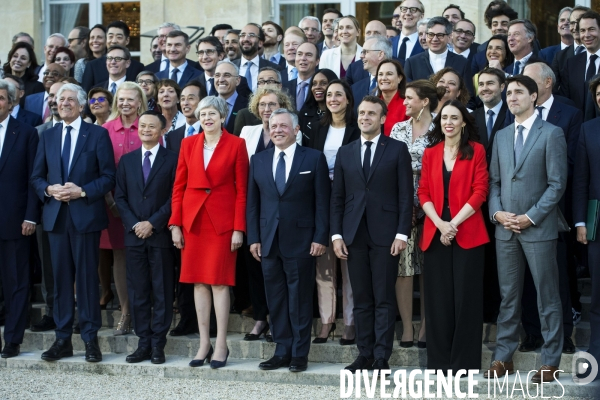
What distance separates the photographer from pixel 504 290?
723 cm

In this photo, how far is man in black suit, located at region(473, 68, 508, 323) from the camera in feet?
25.9

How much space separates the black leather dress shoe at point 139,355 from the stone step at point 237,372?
0.05 meters

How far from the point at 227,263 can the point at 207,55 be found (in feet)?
9.85

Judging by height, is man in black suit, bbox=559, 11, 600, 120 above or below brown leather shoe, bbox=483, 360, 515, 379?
above

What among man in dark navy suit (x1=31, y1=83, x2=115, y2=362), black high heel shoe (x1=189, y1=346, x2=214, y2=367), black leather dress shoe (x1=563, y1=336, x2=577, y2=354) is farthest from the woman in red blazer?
man in dark navy suit (x1=31, y1=83, x2=115, y2=362)

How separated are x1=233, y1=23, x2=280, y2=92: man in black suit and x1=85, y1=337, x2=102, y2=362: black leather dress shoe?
3606mm

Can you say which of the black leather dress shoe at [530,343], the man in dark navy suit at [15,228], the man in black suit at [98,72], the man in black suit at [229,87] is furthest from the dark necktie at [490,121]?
the man in black suit at [98,72]

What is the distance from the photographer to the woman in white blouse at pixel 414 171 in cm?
768

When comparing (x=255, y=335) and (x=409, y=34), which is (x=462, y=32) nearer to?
(x=409, y=34)

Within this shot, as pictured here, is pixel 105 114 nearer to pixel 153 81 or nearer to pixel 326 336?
pixel 153 81

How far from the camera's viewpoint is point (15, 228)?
8297mm

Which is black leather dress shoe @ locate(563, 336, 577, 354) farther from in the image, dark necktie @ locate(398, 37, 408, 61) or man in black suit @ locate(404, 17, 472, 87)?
dark necktie @ locate(398, 37, 408, 61)

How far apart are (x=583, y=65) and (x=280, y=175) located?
3070 millimetres

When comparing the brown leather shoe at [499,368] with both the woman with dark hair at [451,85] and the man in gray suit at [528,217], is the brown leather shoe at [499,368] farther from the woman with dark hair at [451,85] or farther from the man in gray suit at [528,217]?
the woman with dark hair at [451,85]
